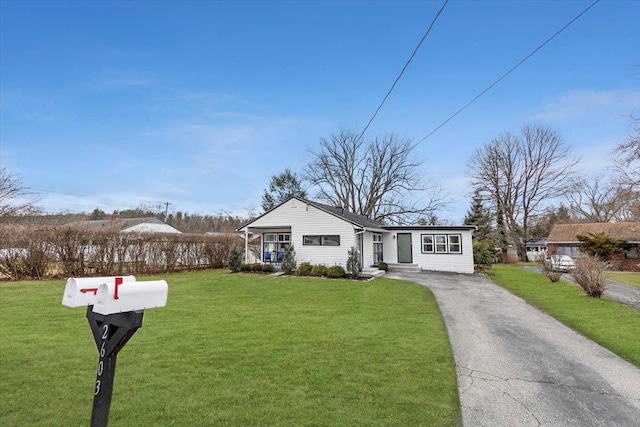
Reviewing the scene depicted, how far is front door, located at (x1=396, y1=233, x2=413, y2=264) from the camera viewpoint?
19.2 metres

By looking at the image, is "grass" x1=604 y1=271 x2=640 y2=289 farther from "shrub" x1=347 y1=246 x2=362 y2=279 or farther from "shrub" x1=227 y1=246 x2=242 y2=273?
"shrub" x1=227 y1=246 x2=242 y2=273

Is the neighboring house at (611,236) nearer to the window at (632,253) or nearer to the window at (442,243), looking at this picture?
the window at (632,253)

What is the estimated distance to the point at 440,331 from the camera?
603cm

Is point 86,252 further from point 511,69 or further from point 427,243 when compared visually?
point 427,243

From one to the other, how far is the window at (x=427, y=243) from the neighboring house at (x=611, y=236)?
9.99 metres

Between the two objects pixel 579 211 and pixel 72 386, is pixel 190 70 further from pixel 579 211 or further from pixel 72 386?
pixel 579 211

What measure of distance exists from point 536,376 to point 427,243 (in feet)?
49.6

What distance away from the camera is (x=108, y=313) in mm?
1438

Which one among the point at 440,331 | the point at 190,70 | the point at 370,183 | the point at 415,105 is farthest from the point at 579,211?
the point at 190,70

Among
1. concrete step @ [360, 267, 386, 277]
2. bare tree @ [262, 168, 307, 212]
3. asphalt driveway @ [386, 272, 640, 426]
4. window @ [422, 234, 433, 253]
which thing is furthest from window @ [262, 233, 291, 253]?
bare tree @ [262, 168, 307, 212]

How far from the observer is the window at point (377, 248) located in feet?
63.3

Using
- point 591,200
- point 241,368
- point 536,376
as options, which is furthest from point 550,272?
point 591,200

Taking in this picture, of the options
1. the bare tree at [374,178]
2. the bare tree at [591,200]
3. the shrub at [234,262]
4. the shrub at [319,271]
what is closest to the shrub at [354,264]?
the shrub at [319,271]

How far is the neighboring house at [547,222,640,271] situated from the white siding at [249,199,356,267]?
15.9 m
